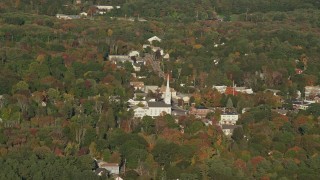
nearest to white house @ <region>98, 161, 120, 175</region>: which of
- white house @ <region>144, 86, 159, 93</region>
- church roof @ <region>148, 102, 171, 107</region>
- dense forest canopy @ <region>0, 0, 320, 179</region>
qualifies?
dense forest canopy @ <region>0, 0, 320, 179</region>

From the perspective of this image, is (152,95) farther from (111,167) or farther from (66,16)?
(66,16)

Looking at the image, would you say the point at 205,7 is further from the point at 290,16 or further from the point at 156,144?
the point at 156,144

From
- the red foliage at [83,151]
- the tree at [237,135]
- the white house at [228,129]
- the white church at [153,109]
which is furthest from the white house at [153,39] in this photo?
the red foliage at [83,151]

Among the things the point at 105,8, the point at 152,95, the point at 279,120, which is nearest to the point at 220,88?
the point at 152,95

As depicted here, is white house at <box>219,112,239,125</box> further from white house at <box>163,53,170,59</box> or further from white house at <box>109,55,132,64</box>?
white house at <box>163,53,170,59</box>

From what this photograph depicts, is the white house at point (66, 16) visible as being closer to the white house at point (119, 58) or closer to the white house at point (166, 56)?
the white house at point (166, 56)

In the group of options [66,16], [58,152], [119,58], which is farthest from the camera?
[66,16]

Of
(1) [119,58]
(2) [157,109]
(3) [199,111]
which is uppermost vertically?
(1) [119,58]
